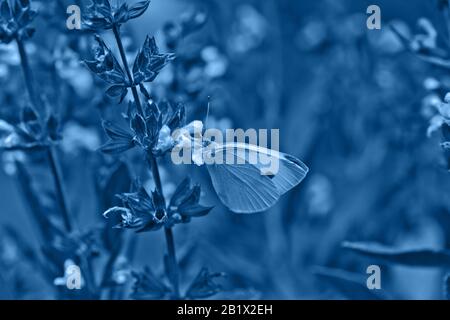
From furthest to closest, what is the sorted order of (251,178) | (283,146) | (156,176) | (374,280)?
(283,146)
(374,280)
(251,178)
(156,176)

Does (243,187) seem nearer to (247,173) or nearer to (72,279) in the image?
(247,173)

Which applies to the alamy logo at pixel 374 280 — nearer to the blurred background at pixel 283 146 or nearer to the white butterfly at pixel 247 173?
the blurred background at pixel 283 146

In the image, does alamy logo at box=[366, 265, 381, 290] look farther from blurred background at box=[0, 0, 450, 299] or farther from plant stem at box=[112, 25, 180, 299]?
plant stem at box=[112, 25, 180, 299]

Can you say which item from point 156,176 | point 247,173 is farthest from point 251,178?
point 156,176
